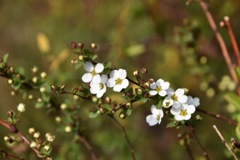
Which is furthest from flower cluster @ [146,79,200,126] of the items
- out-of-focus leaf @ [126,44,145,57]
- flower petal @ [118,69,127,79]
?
out-of-focus leaf @ [126,44,145,57]

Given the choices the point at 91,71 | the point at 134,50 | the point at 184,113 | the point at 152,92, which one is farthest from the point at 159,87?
the point at 134,50

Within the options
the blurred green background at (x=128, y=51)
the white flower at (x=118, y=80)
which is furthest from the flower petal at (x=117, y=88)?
the blurred green background at (x=128, y=51)

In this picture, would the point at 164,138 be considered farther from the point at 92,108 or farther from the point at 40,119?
the point at 92,108

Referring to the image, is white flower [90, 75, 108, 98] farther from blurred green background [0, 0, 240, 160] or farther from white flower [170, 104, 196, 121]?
blurred green background [0, 0, 240, 160]

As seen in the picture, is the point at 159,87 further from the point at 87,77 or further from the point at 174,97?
the point at 87,77

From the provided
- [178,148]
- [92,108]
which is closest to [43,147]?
[92,108]

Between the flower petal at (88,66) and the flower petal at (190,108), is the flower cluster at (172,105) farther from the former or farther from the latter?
the flower petal at (88,66)
